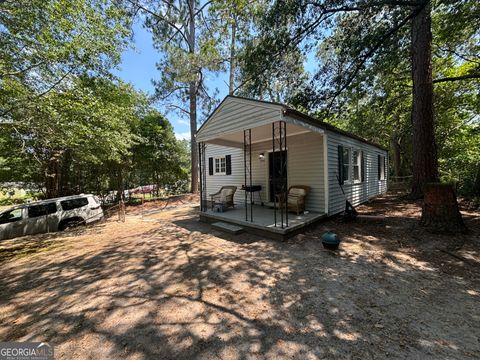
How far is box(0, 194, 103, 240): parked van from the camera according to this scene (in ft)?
21.7

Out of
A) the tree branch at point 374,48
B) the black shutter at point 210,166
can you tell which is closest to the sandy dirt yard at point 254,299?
the tree branch at point 374,48

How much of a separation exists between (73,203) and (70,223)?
2.46ft

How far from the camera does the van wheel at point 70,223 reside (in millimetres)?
7484

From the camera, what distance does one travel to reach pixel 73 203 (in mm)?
7777

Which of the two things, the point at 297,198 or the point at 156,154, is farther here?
the point at 156,154

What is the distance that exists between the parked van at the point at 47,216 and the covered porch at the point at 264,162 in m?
4.70

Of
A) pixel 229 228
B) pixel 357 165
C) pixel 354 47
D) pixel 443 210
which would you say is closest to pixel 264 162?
pixel 229 228

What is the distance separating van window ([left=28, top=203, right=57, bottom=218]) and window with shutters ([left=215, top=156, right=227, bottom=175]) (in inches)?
257

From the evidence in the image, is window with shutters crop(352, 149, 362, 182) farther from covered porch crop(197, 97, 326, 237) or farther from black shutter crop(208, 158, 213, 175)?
black shutter crop(208, 158, 213, 175)

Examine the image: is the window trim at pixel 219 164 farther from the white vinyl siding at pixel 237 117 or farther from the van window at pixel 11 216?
the van window at pixel 11 216

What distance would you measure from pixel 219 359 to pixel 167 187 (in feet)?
53.0

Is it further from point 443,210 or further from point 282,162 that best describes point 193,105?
point 443,210

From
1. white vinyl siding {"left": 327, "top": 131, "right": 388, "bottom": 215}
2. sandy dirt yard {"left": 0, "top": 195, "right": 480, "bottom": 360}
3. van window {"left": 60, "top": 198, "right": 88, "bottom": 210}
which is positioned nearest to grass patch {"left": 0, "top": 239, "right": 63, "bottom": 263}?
sandy dirt yard {"left": 0, "top": 195, "right": 480, "bottom": 360}

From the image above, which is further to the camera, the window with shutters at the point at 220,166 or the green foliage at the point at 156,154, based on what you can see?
the green foliage at the point at 156,154
